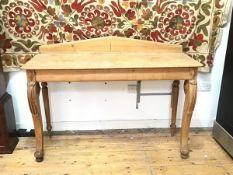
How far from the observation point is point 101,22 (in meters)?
1.92

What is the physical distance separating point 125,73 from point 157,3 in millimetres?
653

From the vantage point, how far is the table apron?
162 cm

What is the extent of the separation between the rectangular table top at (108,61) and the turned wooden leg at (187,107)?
0.16 m

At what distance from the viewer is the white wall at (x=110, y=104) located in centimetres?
215

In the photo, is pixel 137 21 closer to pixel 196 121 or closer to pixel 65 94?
pixel 65 94

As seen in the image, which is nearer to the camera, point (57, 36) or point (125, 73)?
point (125, 73)

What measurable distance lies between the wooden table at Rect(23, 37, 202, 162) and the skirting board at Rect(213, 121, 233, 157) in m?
0.35

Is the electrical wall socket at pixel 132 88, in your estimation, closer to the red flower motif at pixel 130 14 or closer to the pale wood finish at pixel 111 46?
the pale wood finish at pixel 111 46

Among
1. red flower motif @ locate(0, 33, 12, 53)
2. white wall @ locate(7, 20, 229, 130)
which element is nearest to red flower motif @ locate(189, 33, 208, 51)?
white wall @ locate(7, 20, 229, 130)

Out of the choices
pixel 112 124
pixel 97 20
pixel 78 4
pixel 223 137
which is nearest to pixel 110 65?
pixel 97 20

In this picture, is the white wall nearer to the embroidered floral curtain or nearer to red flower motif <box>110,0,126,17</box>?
the embroidered floral curtain

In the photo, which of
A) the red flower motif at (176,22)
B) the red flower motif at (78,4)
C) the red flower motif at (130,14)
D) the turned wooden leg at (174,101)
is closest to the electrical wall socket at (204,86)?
the turned wooden leg at (174,101)

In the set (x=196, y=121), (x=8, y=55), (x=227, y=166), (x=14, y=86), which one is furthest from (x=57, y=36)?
(x=227, y=166)

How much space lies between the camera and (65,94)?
2170mm
